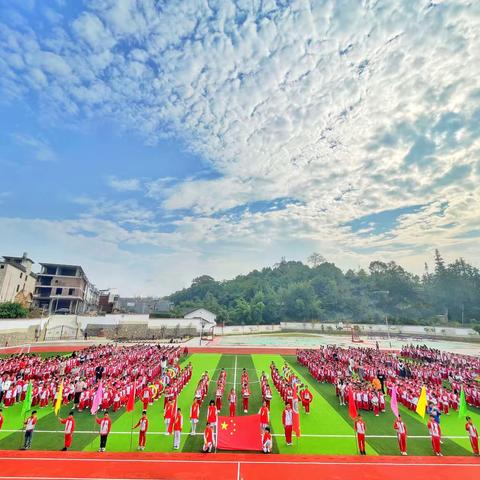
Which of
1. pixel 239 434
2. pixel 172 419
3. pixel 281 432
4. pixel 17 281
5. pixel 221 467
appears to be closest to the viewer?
pixel 221 467

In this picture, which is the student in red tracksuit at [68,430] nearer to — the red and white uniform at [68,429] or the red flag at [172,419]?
the red and white uniform at [68,429]

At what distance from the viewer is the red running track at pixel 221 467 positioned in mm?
8945

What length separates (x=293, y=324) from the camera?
230ft

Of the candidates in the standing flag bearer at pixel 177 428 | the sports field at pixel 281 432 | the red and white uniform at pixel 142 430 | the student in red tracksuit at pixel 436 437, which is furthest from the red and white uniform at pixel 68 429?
the student in red tracksuit at pixel 436 437

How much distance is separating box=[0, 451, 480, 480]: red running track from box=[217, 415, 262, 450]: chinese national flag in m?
0.56

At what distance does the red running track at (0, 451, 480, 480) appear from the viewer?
29.3 ft

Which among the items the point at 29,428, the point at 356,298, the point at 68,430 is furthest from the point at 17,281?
the point at 356,298

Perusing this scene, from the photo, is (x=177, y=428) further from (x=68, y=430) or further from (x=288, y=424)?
(x=288, y=424)

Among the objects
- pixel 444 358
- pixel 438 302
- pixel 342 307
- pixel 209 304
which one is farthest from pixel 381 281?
pixel 444 358

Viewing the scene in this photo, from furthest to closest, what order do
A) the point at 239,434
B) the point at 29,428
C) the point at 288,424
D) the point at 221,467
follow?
the point at 288,424 < the point at 239,434 < the point at 29,428 < the point at 221,467

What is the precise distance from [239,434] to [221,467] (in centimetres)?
189

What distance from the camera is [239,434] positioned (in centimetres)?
1123

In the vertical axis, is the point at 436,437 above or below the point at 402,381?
below

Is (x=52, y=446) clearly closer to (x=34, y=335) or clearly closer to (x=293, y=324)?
(x=34, y=335)
